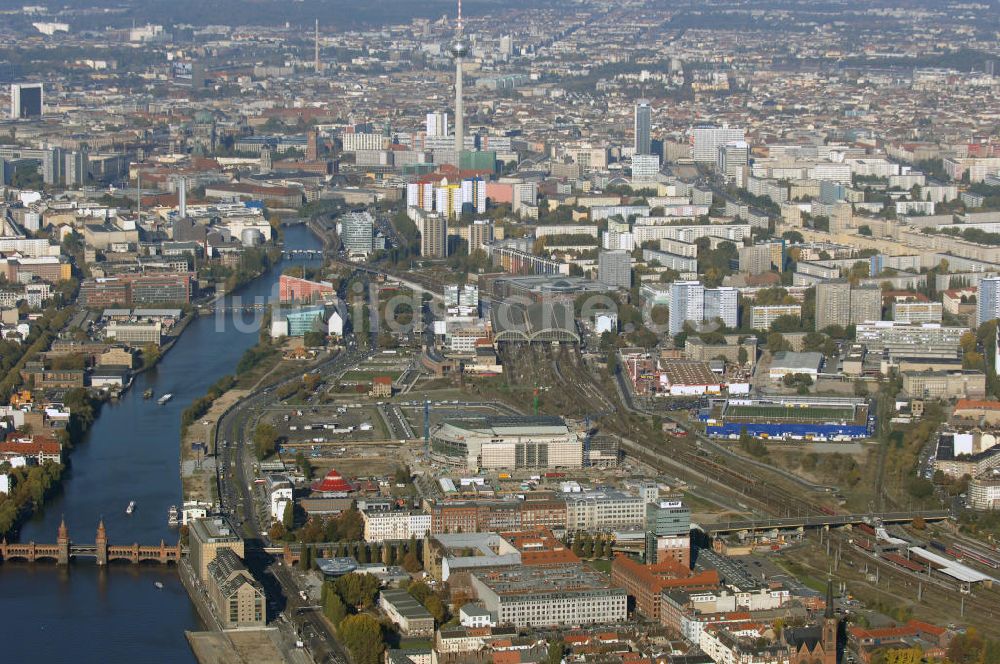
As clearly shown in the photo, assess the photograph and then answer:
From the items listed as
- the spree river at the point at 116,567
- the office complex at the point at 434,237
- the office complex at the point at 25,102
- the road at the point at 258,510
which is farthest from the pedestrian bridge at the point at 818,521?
the office complex at the point at 25,102

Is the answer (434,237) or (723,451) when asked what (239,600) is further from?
(434,237)

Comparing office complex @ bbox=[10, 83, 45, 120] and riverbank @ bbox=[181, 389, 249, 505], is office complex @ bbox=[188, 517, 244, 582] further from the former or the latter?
office complex @ bbox=[10, 83, 45, 120]

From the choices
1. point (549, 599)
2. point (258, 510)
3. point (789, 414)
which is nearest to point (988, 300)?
point (789, 414)

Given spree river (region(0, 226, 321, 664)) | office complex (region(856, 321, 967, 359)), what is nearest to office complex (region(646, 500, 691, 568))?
spree river (region(0, 226, 321, 664))

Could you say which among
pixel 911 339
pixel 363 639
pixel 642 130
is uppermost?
pixel 642 130

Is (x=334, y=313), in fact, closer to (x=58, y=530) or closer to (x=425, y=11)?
(x=58, y=530)

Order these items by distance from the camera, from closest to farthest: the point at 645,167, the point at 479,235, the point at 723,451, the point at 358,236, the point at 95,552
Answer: the point at 95,552, the point at 723,451, the point at 358,236, the point at 479,235, the point at 645,167
